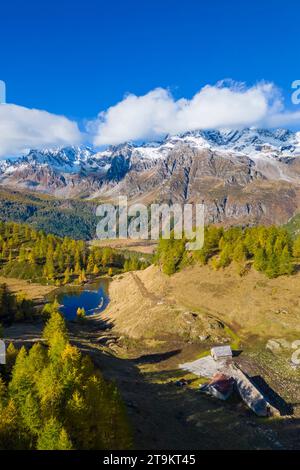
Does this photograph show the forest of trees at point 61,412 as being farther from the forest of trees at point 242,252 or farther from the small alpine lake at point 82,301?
the small alpine lake at point 82,301

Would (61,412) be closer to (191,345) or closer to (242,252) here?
(191,345)

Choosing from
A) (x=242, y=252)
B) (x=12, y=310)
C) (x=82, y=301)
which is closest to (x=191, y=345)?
(x=242, y=252)

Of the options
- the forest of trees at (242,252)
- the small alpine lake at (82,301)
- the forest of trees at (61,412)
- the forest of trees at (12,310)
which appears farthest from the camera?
the small alpine lake at (82,301)

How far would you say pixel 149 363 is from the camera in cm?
8850

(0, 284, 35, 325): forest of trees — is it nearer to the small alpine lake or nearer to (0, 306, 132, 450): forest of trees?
the small alpine lake

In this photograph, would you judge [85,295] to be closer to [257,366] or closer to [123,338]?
[123,338]

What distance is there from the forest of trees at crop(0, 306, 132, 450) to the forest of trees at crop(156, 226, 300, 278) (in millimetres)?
84048

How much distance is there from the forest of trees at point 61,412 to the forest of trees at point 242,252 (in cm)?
8405

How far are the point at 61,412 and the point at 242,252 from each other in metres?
97.5

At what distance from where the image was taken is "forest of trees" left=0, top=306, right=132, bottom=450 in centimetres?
3566

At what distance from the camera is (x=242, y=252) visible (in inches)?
4973

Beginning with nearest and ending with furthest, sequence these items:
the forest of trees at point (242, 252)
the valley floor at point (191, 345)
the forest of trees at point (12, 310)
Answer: the valley floor at point (191, 345), the forest of trees at point (242, 252), the forest of trees at point (12, 310)

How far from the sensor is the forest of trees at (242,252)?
383 ft

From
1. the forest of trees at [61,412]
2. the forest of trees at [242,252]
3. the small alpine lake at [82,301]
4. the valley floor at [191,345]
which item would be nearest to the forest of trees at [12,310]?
the valley floor at [191,345]
